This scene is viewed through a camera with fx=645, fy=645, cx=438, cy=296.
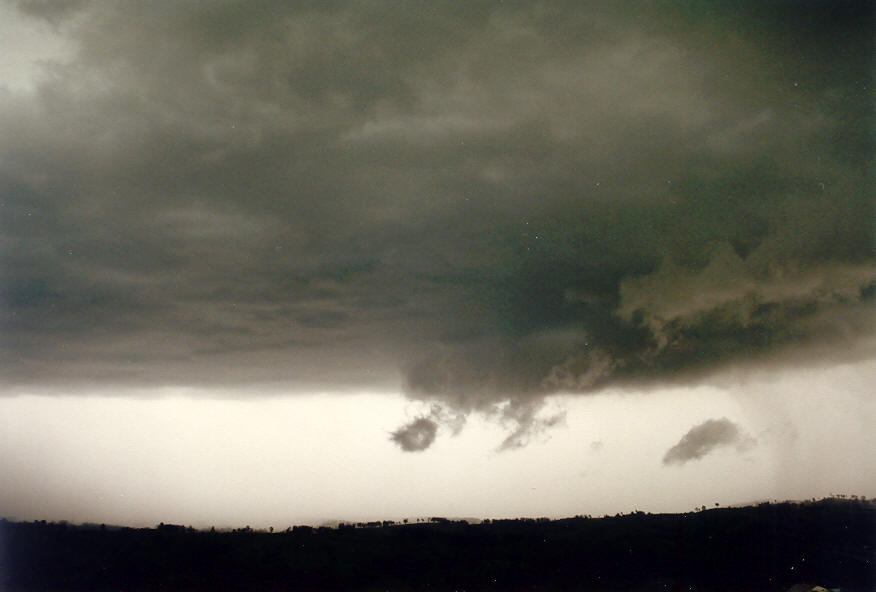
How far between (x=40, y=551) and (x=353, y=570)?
68.1m

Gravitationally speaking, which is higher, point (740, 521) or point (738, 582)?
point (740, 521)

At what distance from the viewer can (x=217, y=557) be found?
16288cm

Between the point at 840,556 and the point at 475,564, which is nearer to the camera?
the point at 840,556

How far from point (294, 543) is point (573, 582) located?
74079 mm

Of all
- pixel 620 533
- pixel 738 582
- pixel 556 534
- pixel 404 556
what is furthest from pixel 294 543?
pixel 738 582

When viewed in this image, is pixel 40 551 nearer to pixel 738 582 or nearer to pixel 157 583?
pixel 157 583

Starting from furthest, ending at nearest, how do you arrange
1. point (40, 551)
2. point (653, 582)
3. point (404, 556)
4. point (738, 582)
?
point (404, 556)
point (40, 551)
point (653, 582)
point (738, 582)

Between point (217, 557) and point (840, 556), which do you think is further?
A: point (217, 557)

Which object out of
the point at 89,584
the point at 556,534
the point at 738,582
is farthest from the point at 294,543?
the point at 738,582

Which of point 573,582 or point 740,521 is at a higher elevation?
point 740,521

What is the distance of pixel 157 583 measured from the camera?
148 meters

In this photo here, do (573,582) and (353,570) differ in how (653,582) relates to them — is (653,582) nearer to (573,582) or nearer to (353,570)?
(573,582)

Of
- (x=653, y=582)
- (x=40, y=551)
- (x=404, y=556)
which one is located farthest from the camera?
(x=404, y=556)

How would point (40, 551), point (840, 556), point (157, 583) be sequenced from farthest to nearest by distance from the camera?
1. point (157, 583)
2. point (40, 551)
3. point (840, 556)
